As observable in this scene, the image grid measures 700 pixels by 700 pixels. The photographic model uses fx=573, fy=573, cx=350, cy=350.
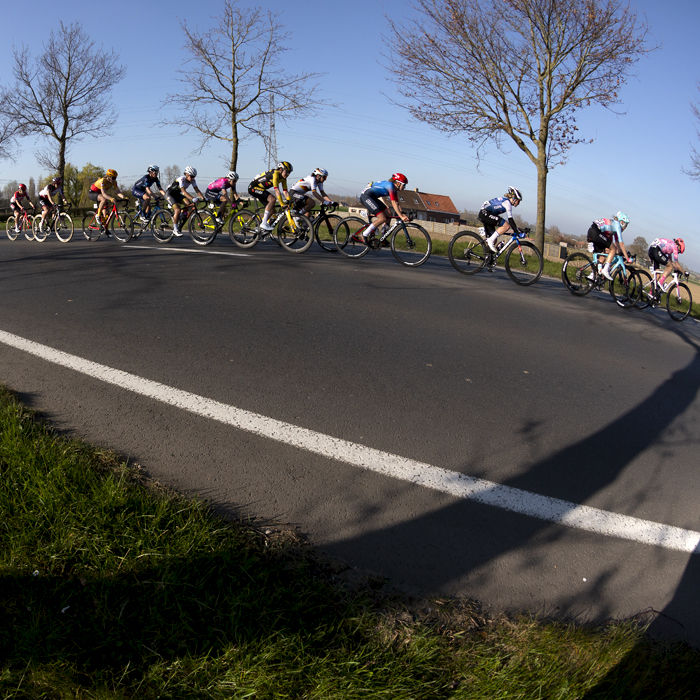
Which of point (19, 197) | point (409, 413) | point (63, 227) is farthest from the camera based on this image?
point (19, 197)

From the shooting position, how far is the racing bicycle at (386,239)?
12773 millimetres

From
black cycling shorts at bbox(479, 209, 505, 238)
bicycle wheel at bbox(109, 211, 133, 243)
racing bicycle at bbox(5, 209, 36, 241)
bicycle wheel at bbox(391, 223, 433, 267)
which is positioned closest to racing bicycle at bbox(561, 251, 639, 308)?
black cycling shorts at bbox(479, 209, 505, 238)

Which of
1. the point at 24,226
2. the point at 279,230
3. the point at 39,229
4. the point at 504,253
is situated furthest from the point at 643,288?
the point at 24,226

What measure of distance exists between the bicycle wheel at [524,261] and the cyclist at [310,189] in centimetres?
418

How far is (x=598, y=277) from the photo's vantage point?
40.5ft

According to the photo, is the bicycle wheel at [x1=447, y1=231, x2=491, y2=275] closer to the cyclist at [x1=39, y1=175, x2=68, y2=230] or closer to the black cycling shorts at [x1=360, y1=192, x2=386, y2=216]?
the black cycling shorts at [x1=360, y1=192, x2=386, y2=216]

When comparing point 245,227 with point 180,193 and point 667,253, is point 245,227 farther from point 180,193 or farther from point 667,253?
point 667,253

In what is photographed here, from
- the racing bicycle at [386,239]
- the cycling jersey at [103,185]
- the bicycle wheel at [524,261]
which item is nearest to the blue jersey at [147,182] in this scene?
the cycling jersey at [103,185]

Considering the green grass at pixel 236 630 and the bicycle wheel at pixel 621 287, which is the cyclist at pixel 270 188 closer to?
the bicycle wheel at pixel 621 287

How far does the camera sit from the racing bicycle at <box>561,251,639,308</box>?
12.0 m

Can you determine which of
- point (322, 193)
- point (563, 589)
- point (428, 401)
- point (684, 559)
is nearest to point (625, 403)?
point (428, 401)

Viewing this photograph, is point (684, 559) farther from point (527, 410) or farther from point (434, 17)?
point (434, 17)

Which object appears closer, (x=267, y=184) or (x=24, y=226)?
(x=267, y=184)

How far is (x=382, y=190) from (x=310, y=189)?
166 centimetres
